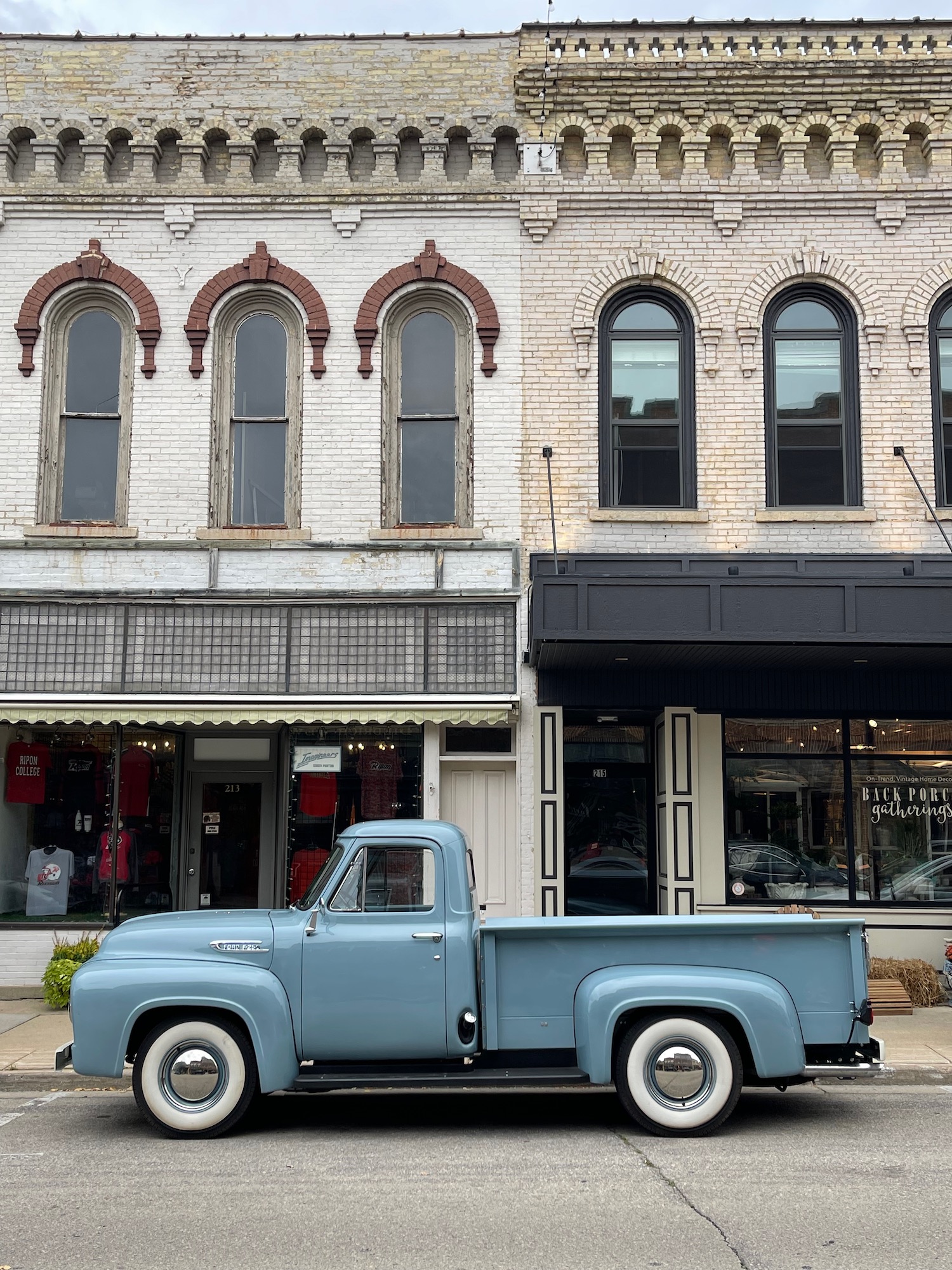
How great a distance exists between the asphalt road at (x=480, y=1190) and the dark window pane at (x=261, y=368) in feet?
25.5

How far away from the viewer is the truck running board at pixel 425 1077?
7.37 m

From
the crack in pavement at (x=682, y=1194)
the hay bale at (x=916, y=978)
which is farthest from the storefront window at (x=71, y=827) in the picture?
the hay bale at (x=916, y=978)

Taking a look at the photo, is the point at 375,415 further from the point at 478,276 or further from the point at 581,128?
the point at 581,128

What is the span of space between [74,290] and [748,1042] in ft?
35.6

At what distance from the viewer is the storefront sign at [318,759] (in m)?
13.2

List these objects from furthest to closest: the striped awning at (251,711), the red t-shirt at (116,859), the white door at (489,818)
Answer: the red t-shirt at (116,859)
the white door at (489,818)
the striped awning at (251,711)

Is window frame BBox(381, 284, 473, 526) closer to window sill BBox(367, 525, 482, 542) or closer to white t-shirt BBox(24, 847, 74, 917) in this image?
window sill BBox(367, 525, 482, 542)

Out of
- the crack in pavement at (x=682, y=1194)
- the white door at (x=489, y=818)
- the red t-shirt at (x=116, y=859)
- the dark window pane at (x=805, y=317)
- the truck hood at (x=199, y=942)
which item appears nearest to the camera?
the crack in pavement at (x=682, y=1194)

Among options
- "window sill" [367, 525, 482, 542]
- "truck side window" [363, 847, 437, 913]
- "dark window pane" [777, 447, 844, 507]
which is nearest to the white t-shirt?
"window sill" [367, 525, 482, 542]

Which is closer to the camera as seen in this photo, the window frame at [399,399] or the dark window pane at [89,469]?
the window frame at [399,399]

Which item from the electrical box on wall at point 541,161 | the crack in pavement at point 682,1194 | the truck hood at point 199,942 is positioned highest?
the electrical box on wall at point 541,161

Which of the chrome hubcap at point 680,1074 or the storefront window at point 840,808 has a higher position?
the storefront window at point 840,808

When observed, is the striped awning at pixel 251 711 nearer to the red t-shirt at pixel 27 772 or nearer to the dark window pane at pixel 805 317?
the red t-shirt at pixel 27 772

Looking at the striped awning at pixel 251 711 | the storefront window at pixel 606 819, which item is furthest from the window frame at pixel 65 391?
the storefront window at pixel 606 819
